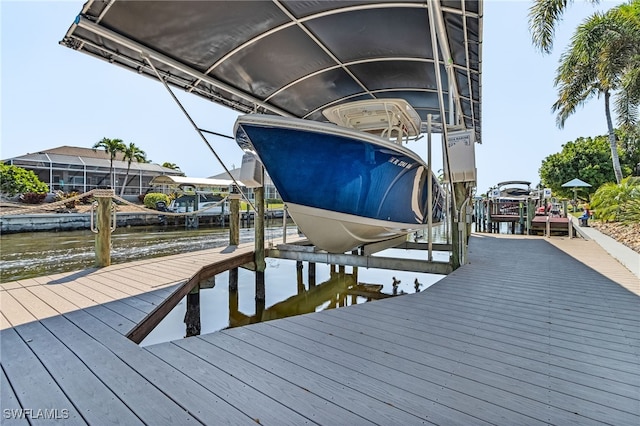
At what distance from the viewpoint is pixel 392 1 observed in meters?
3.28

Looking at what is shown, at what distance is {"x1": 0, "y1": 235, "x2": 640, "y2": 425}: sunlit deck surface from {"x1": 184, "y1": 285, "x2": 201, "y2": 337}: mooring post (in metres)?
1.34

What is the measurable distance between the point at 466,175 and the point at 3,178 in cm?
2415

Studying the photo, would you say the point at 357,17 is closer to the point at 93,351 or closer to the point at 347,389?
the point at 347,389

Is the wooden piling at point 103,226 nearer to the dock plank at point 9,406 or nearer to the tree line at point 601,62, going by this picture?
the dock plank at point 9,406

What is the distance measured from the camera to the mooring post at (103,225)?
418 centimetres

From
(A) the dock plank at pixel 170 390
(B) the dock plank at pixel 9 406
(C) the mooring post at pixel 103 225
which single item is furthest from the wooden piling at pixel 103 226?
(B) the dock plank at pixel 9 406

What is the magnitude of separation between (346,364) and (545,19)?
36.9 ft

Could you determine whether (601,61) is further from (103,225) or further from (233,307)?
(103,225)

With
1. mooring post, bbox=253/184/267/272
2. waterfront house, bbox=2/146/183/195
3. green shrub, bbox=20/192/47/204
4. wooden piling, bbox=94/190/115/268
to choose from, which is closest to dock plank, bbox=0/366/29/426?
wooden piling, bbox=94/190/115/268

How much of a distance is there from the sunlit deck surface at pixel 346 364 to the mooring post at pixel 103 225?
1083 millimetres

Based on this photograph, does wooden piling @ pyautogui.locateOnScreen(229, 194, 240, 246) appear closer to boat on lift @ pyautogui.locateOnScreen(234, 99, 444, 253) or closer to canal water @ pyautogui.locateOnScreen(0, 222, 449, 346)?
canal water @ pyautogui.locateOnScreen(0, 222, 449, 346)

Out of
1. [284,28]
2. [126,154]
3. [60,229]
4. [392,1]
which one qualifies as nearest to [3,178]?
[60,229]

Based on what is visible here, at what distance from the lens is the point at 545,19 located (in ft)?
29.5

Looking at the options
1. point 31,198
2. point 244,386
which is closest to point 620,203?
point 244,386
